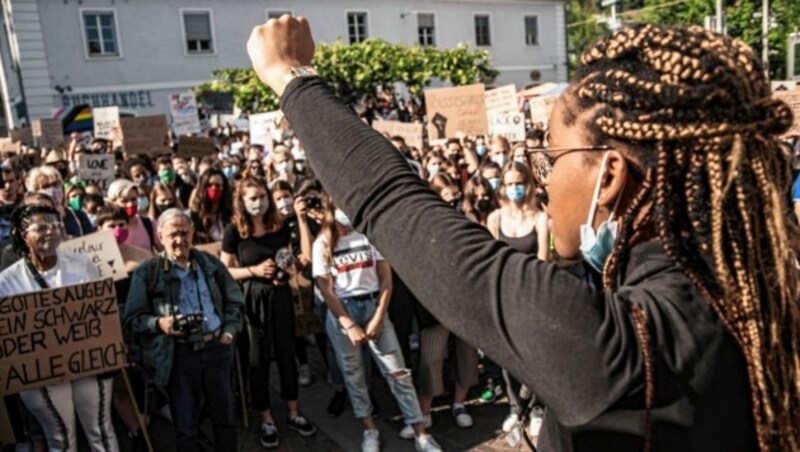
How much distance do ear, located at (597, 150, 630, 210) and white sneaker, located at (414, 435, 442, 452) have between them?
12.8 ft

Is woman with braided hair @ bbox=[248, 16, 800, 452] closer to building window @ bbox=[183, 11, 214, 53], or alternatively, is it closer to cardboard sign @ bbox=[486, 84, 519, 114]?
cardboard sign @ bbox=[486, 84, 519, 114]

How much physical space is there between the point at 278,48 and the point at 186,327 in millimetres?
3345

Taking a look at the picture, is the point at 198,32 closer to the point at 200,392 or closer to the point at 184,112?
the point at 184,112

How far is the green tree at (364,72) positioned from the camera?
2078 centimetres

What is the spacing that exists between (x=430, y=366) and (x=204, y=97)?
621 inches

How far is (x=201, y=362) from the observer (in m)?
4.36

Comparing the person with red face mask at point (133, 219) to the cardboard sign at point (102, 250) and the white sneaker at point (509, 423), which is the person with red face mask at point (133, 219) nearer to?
the cardboard sign at point (102, 250)

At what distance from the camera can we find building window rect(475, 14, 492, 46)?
116 ft

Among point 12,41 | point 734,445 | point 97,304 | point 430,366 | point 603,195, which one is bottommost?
point 430,366

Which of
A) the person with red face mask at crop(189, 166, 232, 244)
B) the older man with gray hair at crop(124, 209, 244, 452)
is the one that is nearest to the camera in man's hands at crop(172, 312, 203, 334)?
the older man with gray hair at crop(124, 209, 244, 452)

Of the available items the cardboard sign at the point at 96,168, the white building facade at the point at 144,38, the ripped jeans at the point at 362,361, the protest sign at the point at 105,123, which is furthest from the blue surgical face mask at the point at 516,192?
the white building facade at the point at 144,38

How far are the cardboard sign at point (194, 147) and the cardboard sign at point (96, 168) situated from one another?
267 centimetres

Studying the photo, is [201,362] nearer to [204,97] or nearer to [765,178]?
[765,178]

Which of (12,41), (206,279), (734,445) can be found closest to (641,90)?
(734,445)
